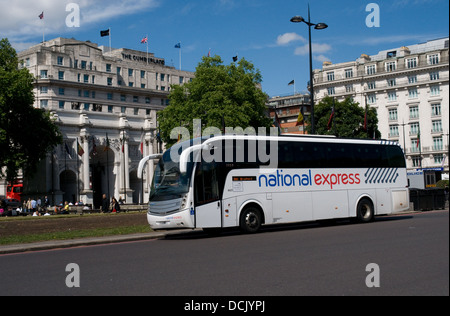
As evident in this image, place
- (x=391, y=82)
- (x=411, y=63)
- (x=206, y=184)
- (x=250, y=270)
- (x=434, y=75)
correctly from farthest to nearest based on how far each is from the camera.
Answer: (x=391, y=82) < (x=411, y=63) < (x=434, y=75) < (x=206, y=184) < (x=250, y=270)

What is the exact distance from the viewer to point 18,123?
185 feet

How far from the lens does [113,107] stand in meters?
92.6

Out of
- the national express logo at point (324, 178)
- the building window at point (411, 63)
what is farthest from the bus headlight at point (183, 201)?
the building window at point (411, 63)

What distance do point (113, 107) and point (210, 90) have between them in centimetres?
3774

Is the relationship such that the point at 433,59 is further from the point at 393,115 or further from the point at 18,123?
the point at 18,123

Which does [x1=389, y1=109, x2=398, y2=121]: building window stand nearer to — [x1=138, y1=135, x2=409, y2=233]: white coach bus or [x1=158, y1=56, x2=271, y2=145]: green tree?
[x1=158, y1=56, x2=271, y2=145]: green tree

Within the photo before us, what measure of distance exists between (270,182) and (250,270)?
1093 centimetres

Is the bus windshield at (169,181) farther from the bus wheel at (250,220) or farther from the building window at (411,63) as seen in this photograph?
the building window at (411,63)

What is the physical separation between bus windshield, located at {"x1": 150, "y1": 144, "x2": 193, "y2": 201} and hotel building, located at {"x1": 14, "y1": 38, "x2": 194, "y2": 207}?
46591mm

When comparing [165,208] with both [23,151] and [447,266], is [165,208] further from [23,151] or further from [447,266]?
[23,151]

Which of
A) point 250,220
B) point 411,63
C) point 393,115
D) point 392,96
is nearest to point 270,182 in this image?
point 250,220

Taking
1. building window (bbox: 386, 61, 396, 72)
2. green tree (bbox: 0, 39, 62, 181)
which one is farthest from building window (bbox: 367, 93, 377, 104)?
green tree (bbox: 0, 39, 62, 181)

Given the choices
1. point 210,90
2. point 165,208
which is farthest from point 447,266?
point 210,90

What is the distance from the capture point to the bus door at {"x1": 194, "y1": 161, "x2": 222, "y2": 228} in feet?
62.2
